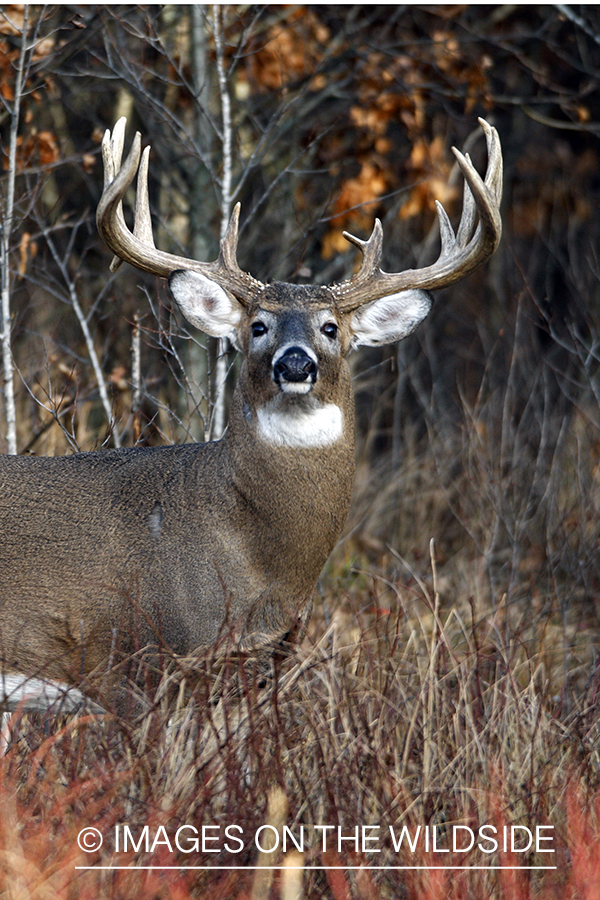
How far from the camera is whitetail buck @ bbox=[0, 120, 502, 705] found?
3.97m

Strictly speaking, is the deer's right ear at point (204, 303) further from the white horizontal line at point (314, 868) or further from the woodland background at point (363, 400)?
the white horizontal line at point (314, 868)

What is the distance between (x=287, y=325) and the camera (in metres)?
4.05

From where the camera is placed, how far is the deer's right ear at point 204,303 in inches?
171

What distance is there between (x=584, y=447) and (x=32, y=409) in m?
3.21

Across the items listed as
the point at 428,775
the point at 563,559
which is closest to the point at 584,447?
the point at 563,559

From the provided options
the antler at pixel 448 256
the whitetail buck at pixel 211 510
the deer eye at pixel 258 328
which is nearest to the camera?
the whitetail buck at pixel 211 510

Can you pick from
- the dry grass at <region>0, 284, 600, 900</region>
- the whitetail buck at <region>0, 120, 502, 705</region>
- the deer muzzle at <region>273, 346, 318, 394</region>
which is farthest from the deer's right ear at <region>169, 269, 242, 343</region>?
the dry grass at <region>0, 284, 600, 900</region>

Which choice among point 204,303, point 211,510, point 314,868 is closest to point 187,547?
point 211,510

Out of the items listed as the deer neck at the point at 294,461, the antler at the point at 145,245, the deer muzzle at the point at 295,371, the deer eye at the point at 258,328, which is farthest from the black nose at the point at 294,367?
the antler at the point at 145,245

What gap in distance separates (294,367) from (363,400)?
7504 millimetres

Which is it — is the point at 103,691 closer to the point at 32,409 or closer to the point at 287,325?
the point at 287,325

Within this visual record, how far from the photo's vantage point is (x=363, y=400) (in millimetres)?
11258
